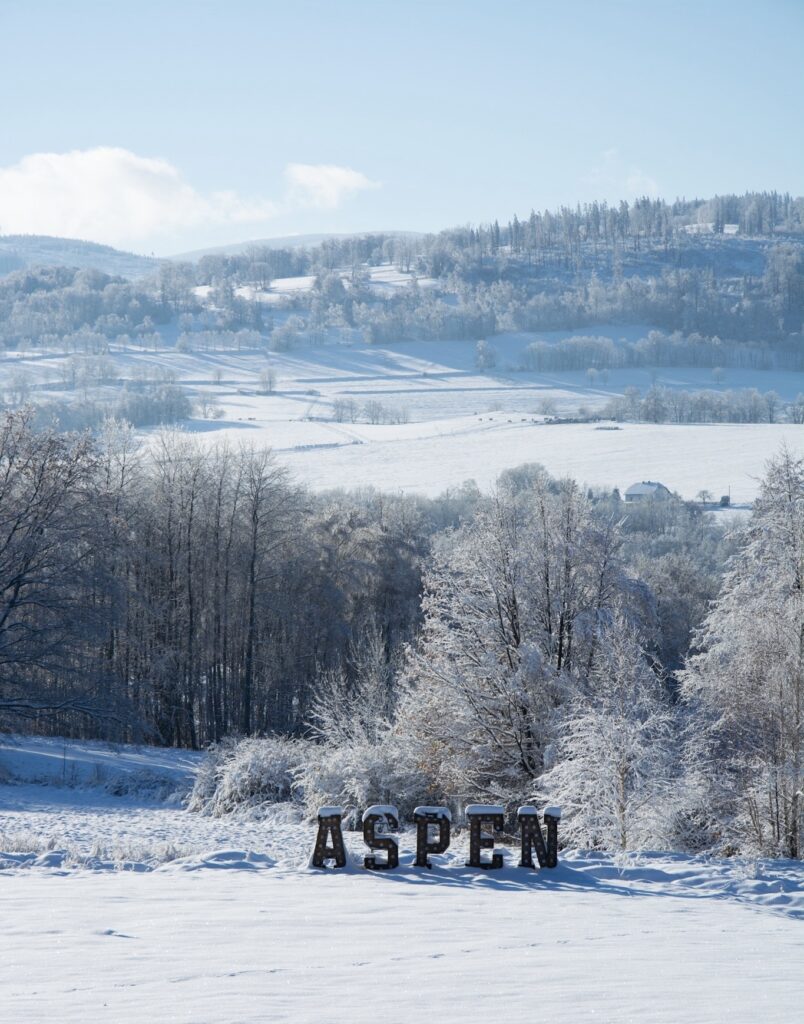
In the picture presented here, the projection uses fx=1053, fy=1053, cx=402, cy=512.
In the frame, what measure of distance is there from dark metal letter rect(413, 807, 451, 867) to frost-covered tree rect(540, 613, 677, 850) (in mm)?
4299

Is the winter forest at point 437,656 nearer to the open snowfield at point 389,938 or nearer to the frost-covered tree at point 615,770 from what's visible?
the frost-covered tree at point 615,770

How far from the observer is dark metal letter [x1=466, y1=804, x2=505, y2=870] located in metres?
14.7

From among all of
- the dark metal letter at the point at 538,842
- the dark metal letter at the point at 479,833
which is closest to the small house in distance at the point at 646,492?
the dark metal letter at the point at 479,833

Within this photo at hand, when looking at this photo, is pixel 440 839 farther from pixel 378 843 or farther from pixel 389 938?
pixel 389 938

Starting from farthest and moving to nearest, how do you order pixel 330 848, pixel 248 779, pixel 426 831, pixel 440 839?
pixel 248 779, pixel 440 839, pixel 426 831, pixel 330 848

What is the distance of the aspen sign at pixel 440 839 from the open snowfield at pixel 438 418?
37389mm

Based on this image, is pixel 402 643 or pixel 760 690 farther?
pixel 402 643

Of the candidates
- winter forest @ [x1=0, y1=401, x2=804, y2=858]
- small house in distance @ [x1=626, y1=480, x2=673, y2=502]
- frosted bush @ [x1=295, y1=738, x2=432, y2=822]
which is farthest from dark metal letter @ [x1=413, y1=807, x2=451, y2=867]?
small house in distance @ [x1=626, y1=480, x2=673, y2=502]

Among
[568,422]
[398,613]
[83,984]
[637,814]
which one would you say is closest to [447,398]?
[568,422]

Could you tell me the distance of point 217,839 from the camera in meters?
20.3

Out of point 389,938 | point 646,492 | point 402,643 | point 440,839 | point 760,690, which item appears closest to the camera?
point 389,938

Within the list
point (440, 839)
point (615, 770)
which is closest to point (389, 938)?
point (440, 839)

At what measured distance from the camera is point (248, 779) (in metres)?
26.9

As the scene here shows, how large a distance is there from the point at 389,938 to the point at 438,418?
11813cm
